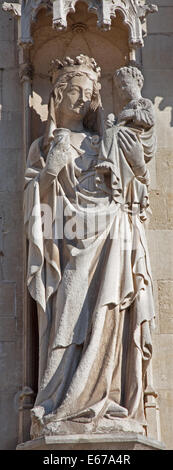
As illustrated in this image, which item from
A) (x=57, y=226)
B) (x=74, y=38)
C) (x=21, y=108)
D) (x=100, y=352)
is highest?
(x=74, y=38)

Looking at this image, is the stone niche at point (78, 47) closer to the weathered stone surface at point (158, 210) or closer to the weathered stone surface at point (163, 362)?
the weathered stone surface at point (158, 210)

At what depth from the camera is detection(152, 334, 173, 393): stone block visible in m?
7.98

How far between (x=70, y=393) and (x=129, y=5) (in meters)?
2.89

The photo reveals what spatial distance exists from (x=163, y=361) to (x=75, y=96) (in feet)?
6.35

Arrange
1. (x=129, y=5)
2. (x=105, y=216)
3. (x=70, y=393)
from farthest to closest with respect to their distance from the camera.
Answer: (x=129, y=5), (x=105, y=216), (x=70, y=393)

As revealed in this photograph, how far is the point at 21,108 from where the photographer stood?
340 inches

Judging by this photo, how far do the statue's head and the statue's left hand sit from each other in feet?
1.43

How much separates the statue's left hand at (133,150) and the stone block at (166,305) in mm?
852

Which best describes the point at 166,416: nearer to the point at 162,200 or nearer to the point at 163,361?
the point at 163,361

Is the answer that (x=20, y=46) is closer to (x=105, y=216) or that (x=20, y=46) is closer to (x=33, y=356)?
(x=105, y=216)

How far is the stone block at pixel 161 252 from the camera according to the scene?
326 inches

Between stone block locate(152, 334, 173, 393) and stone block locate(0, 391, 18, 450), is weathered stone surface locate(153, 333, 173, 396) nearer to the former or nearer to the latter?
stone block locate(152, 334, 173, 393)
